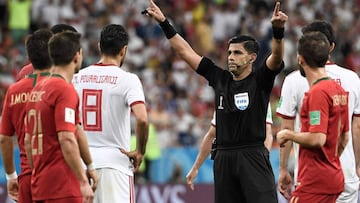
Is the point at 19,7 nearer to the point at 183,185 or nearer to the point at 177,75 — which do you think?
the point at 177,75

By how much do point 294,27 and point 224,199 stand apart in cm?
1669

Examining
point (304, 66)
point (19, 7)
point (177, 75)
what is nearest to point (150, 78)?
point (177, 75)

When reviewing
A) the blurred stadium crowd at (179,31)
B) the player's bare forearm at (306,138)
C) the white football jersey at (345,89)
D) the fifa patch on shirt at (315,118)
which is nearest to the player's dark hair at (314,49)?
the fifa patch on shirt at (315,118)

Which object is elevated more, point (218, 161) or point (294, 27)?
point (294, 27)

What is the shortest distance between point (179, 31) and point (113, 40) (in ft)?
49.5

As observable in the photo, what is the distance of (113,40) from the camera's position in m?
10.1

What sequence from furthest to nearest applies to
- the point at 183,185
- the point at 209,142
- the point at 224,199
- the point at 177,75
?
the point at 177,75 → the point at 183,185 → the point at 209,142 → the point at 224,199

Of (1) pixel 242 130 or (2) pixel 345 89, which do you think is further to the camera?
(2) pixel 345 89

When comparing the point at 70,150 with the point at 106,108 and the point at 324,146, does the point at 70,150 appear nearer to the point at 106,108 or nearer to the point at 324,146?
the point at 106,108

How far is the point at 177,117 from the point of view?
21688mm

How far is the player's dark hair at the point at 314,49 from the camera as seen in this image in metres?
8.78

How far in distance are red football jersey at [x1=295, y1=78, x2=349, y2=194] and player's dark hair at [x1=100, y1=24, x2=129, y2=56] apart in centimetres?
228

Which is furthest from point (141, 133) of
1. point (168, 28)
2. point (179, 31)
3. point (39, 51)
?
point (179, 31)

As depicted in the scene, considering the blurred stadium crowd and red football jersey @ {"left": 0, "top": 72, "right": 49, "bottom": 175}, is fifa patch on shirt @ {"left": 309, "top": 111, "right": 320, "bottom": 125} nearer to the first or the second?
red football jersey @ {"left": 0, "top": 72, "right": 49, "bottom": 175}
